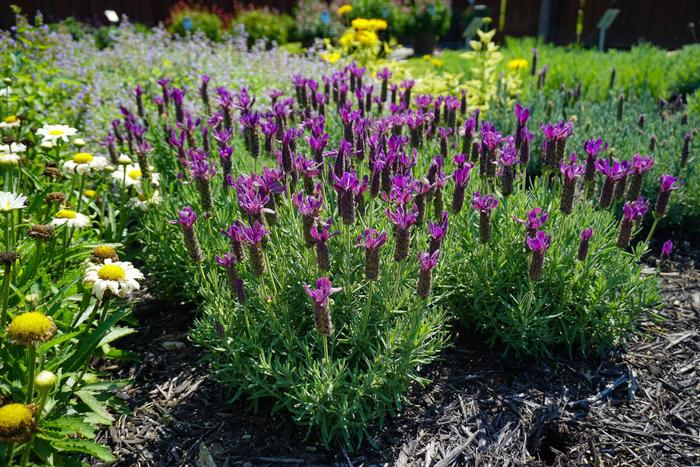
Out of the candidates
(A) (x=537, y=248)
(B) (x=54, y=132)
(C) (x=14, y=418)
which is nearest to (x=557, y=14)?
(B) (x=54, y=132)

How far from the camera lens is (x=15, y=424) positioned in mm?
1804

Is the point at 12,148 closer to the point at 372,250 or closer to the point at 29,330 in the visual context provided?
the point at 29,330

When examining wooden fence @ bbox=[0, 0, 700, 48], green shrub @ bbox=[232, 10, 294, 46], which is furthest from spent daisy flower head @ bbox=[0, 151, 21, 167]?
wooden fence @ bbox=[0, 0, 700, 48]

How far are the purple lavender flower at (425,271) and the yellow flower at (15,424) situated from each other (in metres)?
1.54

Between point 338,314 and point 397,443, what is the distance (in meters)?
0.68

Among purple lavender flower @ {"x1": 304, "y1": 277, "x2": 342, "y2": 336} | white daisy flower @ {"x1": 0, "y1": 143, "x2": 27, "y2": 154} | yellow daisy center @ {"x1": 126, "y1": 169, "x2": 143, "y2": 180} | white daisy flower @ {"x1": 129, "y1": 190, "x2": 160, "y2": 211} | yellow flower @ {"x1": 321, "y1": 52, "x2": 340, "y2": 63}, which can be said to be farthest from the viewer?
yellow flower @ {"x1": 321, "y1": 52, "x2": 340, "y2": 63}

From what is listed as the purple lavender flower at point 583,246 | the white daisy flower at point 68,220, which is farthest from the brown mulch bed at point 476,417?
the white daisy flower at point 68,220

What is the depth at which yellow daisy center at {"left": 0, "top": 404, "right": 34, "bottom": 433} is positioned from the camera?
1.80 meters

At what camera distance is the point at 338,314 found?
291cm

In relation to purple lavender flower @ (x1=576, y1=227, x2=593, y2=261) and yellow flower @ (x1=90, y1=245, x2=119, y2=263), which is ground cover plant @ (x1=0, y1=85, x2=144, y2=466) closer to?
yellow flower @ (x1=90, y1=245, x2=119, y2=263)

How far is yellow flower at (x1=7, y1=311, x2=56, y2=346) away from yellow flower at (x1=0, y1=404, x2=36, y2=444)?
8.4 inches

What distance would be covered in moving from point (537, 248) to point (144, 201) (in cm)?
254

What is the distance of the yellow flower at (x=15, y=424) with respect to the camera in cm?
179

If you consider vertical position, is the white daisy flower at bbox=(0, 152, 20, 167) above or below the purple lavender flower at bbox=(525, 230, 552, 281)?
above
